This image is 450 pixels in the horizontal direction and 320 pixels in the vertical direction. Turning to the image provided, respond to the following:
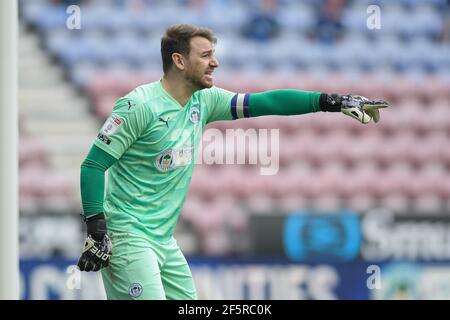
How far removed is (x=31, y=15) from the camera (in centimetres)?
1202

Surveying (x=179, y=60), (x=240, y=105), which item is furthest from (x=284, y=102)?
(x=179, y=60)

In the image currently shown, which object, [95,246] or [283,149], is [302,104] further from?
[283,149]

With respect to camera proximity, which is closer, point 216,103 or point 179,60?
point 179,60

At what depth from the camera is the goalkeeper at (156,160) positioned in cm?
486

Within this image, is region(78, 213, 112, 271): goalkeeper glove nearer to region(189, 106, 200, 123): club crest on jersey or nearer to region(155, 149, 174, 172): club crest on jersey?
region(155, 149, 174, 172): club crest on jersey

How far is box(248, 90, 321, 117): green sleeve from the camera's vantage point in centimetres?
506

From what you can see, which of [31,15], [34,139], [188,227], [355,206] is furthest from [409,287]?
[31,15]

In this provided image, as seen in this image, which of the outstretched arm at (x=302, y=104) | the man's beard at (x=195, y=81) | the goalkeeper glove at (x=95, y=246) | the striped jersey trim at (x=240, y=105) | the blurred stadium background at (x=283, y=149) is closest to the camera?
the goalkeeper glove at (x=95, y=246)

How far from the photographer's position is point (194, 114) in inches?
203

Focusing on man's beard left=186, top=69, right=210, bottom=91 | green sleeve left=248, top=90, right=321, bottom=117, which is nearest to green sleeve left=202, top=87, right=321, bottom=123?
green sleeve left=248, top=90, right=321, bottom=117

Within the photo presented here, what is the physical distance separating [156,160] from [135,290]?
1.95 ft

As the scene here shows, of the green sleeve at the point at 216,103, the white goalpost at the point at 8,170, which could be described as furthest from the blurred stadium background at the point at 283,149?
the white goalpost at the point at 8,170

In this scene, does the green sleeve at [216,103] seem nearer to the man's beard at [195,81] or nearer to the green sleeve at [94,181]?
the man's beard at [195,81]

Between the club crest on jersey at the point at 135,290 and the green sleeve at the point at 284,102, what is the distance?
0.97 metres
